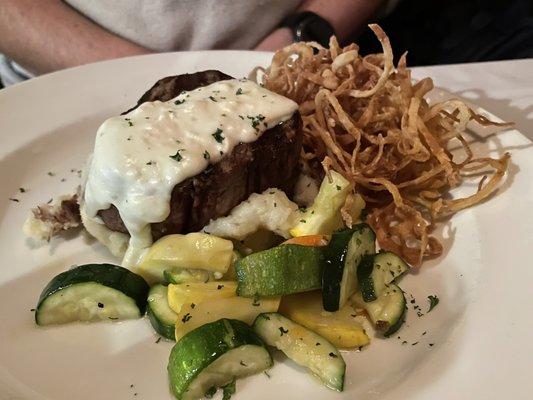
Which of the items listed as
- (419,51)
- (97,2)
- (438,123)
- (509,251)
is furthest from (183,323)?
(419,51)

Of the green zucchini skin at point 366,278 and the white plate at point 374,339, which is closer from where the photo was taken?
the white plate at point 374,339

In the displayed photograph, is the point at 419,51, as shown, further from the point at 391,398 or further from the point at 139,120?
the point at 391,398

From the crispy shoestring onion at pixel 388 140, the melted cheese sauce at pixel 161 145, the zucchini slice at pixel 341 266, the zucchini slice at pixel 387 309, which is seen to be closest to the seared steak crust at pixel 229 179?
the melted cheese sauce at pixel 161 145

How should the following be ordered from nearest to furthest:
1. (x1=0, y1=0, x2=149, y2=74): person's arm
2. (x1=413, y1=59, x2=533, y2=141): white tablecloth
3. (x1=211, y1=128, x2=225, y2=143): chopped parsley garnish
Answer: (x1=211, y1=128, x2=225, y2=143): chopped parsley garnish → (x1=413, y1=59, x2=533, y2=141): white tablecloth → (x1=0, y1=0, x2=149, y2=74): person's arm

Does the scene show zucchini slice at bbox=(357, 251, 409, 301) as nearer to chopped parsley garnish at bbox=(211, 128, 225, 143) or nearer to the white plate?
the white plate

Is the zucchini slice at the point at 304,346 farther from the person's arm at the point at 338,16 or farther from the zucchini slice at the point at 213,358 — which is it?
the person's arm at the point at 338,16

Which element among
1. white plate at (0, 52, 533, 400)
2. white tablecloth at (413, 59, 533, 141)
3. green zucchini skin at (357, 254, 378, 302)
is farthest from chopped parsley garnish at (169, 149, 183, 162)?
white tablecloth at (413, 59, 533, 141)

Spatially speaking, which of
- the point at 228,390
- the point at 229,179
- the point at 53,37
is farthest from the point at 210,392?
the point at 53,37
